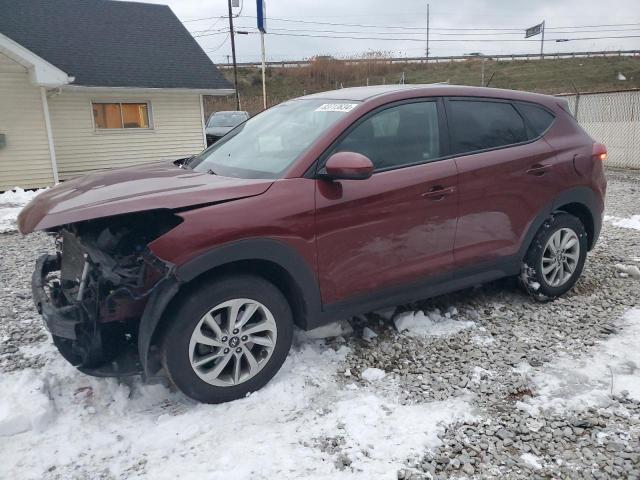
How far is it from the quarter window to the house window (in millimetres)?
13570

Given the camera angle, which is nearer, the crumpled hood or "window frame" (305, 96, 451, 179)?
the crumpled hood

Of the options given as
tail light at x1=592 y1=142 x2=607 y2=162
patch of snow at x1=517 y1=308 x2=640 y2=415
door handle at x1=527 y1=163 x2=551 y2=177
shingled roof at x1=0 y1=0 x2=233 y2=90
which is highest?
shingled roof at x1=0 y1=0 x2=233 y2=90

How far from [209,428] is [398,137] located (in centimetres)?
220

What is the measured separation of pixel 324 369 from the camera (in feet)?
11.0

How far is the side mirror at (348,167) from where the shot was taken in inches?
117

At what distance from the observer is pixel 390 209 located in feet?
10.9

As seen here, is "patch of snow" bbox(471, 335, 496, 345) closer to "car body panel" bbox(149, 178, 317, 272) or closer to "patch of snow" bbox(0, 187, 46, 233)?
A: "car body panel" bbox(149, 178, 317, 272)

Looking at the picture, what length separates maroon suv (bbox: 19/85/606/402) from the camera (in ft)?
9.14

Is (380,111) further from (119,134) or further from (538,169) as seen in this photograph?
(119,134)

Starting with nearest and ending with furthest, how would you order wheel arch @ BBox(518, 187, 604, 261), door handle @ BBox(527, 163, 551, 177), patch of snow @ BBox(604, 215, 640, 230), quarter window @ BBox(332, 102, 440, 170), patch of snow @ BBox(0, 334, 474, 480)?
patch of snow @ BBox(0, 334, 474, 480)
quarter window @ BBox(332, 102, 440, 170)
door handle @ BBox(527, 163, 551, 177)
wheel arch @ BBox(518, 187, 604, 261)
patch of snow @ BBox(604, 215, 640, 230)

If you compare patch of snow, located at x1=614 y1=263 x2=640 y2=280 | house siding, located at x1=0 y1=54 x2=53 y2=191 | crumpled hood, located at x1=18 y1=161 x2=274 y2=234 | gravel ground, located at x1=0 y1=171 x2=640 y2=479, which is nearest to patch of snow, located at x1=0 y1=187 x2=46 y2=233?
house siding, located at x1=0 y1=54 x2=53 y2=191

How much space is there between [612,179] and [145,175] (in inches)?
434

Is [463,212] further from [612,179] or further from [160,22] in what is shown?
[160,22]

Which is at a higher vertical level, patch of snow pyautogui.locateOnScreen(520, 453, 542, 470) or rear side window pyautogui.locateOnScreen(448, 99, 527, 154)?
rear side window pyautogui.locateOnScreen(448, 99, 527, 154)
